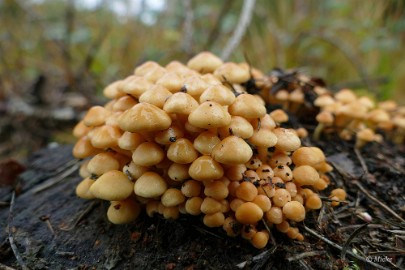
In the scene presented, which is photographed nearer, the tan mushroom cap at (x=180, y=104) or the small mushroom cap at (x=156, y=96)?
the tan mushroom cap at (x=180, y=104)

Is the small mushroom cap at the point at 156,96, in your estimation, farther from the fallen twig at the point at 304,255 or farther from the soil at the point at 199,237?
the fallen twig at the point at 304,255

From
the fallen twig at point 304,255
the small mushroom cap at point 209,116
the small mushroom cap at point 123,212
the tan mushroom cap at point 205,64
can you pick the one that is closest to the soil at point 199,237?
the fallen twig at point 304,255

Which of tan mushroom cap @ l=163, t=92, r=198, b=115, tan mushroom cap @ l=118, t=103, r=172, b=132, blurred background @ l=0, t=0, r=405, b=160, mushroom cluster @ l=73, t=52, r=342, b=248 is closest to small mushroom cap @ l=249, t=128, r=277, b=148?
mushroom cluster @ l=73, t=52, r=342, b=248

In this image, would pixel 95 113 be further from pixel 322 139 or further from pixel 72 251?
pixel 322 139

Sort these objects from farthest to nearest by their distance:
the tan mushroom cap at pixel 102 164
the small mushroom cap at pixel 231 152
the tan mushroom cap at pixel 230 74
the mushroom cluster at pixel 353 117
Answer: the mushroom cluster at pixel 353 117 < the tan mushroom cap at pixel 230 74 < the tan mushroom cap at pixel 102 164 < the small mushroom cap at pixel 231 152

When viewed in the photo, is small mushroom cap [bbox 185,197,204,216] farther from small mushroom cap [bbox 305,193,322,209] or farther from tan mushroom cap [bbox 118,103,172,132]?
small mushroom cap [bbox 305,193,322,209]

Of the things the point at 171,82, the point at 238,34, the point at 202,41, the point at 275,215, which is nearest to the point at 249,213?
the point at 275,215
